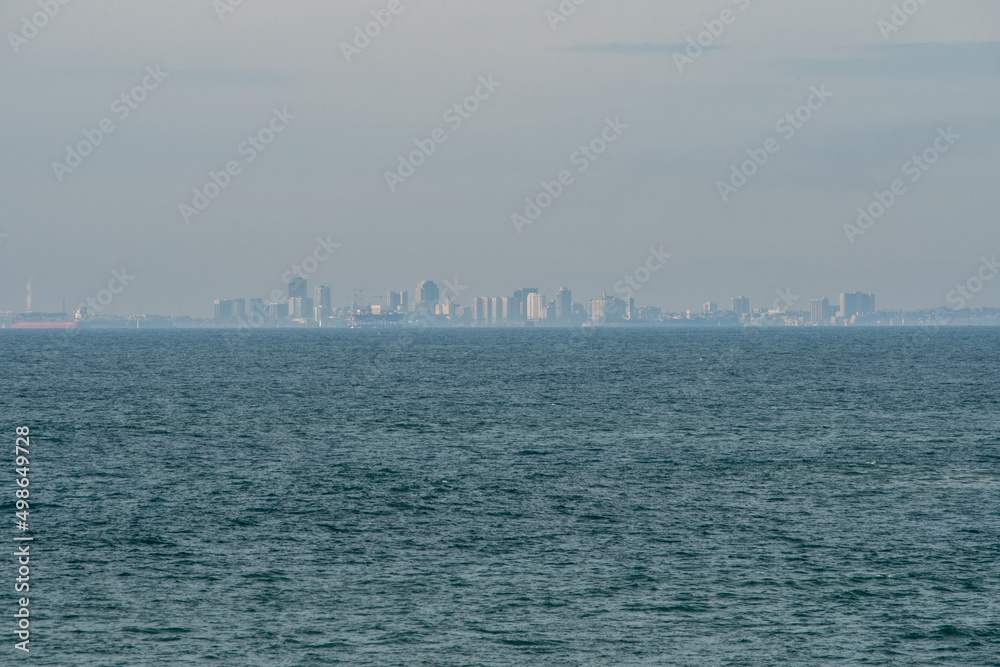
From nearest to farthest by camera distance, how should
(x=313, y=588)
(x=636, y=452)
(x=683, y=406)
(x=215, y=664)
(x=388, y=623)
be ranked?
(x=215, y=664)
(x=388, y=623)
(x=313, y=588)
(x=636, y=452)
(x=683, y=406)

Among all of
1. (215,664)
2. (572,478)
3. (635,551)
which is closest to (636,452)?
(572,478)

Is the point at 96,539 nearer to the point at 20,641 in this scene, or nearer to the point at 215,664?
the point at 20,641

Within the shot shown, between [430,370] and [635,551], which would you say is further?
[430,370]

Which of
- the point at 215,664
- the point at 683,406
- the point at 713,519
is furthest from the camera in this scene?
the point at 683,406

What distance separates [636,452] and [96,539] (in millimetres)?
37977

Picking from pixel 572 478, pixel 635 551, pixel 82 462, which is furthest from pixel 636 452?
pixel 82 462

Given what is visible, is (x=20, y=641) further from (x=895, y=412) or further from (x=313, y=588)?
(x=895, y=412)

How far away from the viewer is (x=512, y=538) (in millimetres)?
45156

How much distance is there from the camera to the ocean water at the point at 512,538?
32.7 meters

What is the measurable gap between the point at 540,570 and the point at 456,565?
3.30m

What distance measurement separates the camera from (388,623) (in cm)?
3406

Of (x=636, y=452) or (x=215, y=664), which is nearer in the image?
(x=215, y=664)

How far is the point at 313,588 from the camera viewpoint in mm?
37562

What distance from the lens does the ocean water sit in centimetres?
3269
